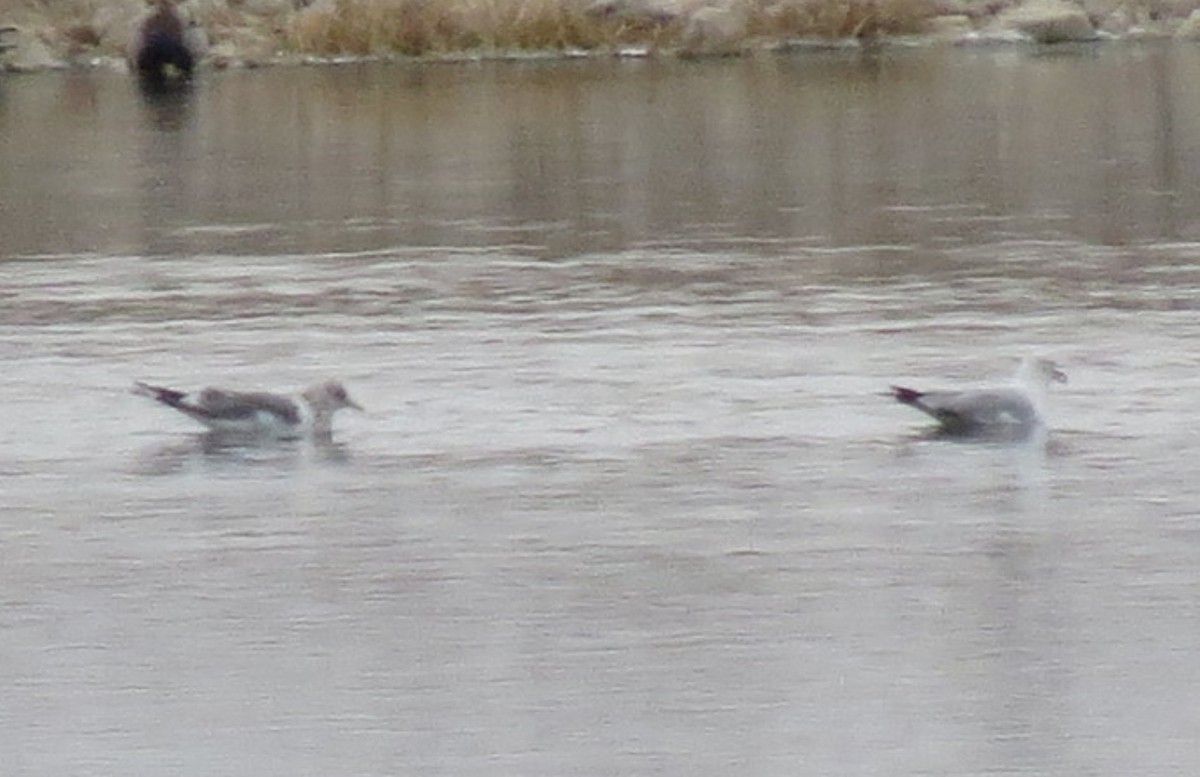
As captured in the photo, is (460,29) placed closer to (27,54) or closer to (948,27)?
(27,54)

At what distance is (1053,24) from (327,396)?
31.0 meters

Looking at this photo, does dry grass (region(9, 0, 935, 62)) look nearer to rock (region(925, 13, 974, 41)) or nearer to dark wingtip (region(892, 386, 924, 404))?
rock (region(925, 13, 974, 41))

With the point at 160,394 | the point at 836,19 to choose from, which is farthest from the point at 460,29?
the point at 160,394

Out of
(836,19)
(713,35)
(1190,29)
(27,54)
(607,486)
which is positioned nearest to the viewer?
(607,486)

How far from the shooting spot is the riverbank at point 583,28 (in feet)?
136

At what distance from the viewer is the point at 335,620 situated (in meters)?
9.22

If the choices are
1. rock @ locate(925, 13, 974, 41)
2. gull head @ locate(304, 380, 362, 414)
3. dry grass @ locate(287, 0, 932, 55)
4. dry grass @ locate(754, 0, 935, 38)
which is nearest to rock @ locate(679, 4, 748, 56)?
dry grass @ locate(287, 0, 932, 55)

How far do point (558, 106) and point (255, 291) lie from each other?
14727 millimetres

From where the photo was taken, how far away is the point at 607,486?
36.4ft

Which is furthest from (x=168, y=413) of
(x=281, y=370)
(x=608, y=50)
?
(x=608, y=50)

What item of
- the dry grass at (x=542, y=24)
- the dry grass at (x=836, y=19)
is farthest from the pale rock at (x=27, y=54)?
the dry grass at (x=836, y=19)

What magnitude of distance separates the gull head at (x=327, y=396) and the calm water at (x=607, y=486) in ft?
0.45

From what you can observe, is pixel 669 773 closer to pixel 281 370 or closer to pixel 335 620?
pixel 335 620

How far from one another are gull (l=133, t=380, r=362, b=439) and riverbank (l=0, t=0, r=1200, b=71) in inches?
1150
